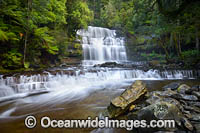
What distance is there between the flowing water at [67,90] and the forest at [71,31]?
7.77ft

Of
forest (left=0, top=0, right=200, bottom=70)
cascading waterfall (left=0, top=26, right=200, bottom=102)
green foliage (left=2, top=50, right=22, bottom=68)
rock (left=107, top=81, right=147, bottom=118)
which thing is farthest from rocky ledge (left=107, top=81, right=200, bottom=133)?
green foliage (left=2, top=50, right=22, bottom=68)

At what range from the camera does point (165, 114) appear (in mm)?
1708

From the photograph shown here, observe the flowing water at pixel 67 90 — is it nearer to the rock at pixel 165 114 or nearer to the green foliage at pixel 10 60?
the rock at pixel 165 114

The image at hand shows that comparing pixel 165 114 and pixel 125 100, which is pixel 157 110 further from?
pixel 125 100

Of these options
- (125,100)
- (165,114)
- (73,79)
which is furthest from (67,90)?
(165,114)

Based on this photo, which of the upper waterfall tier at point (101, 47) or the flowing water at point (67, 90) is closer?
the flowing water at point (67, 90)

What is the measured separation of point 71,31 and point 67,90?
12.3 metres

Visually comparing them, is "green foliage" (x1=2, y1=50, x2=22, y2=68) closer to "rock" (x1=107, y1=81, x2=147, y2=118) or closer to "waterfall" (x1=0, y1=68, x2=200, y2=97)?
"waterfall" (x1=0, y1=68, x2=200, y2=97)

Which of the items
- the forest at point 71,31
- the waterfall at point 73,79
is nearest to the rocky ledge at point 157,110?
the waterfall at point 73,79

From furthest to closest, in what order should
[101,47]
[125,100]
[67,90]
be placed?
[101,47], [67,90], [125,100]

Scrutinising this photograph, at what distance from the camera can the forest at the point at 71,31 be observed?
609 cm

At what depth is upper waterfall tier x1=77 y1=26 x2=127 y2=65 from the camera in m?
16.6

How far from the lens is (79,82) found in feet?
23.3

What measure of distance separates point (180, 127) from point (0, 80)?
6.87m
